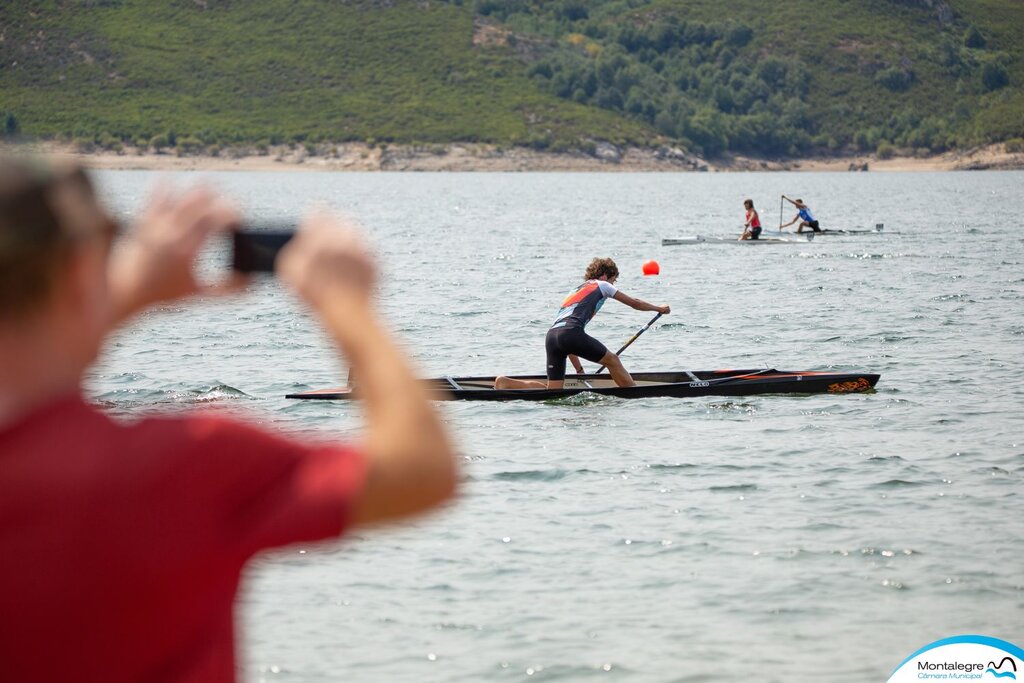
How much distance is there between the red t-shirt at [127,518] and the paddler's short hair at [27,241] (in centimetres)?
18

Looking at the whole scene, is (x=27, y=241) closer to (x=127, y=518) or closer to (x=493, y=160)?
(x=127, y=518)

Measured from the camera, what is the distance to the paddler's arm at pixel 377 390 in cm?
224

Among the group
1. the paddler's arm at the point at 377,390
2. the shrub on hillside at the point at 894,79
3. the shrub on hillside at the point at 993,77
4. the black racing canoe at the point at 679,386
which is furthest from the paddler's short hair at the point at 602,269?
the shrub on hillside at the point at 993,77

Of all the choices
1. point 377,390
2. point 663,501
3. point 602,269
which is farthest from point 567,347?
point 377,390

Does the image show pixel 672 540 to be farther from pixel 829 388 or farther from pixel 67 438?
pixel 67 438

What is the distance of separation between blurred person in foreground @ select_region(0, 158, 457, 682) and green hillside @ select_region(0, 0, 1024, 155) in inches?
5746

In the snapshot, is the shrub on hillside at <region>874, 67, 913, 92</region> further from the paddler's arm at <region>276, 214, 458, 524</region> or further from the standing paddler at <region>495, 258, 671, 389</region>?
the paddler's arm at <region>276, 214, 458, 524</region>

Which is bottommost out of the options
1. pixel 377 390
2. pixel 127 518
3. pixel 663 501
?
pixel 663 501

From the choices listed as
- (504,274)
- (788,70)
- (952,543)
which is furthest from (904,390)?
(788,70)

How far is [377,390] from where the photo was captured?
2.25m

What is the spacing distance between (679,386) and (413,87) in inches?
6229

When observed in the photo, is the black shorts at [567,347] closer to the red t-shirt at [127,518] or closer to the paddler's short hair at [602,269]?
the paddler's short hair at [602,269]

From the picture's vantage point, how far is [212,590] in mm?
2389

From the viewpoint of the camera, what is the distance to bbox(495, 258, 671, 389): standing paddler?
55.5 feet
